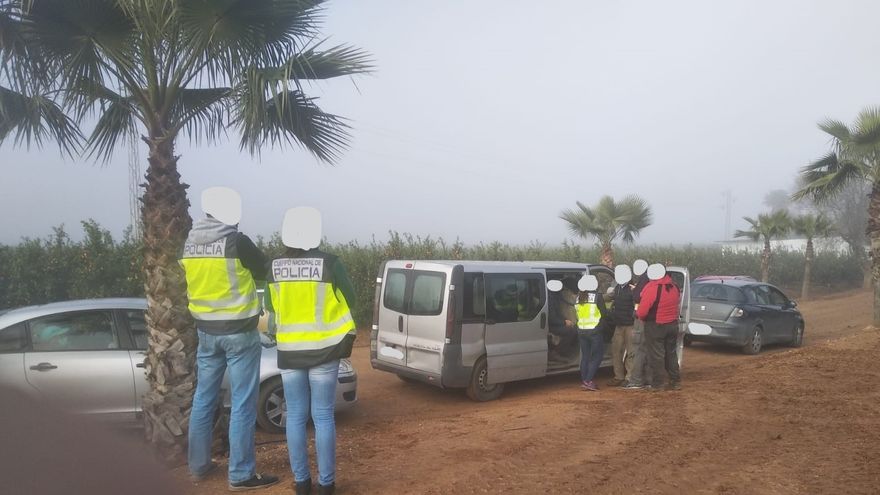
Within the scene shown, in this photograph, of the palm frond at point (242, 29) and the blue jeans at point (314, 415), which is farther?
the palm frond at point (242, 29)

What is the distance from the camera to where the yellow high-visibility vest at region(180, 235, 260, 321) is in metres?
4.53

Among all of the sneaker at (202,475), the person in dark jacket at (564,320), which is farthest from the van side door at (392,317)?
the sneaker at (202,475)

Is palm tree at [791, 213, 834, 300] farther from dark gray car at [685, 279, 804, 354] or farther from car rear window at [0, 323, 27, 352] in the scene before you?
car rear window at [0, 323, 27, 352]

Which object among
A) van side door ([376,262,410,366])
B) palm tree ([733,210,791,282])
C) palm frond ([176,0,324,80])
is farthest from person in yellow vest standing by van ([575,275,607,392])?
palm tree ([733,210,791,282])

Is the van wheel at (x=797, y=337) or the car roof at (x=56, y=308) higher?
the car roof at (x=56, y=308)

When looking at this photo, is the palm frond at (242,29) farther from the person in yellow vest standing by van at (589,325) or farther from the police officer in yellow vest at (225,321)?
the person in yellow vest standing by van at (589,325)

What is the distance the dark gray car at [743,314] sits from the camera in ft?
44.5

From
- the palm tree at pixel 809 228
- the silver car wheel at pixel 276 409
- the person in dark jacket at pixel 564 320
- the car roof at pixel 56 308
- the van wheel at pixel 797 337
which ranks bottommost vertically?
the van wheel at pixel 797 337

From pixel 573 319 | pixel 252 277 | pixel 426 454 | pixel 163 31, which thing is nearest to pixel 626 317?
pixel 573 319

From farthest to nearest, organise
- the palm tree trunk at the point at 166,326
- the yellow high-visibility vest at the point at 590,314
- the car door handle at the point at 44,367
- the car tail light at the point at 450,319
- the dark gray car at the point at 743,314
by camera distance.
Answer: the dark gray car at the point at 743,314, the yellow high-visibility vest at the point at 590,314, the car tail light at the point at 450,319, the car door handle at the point at 44,367, the palm tree trunk at the point at 166,326

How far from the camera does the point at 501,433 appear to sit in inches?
235

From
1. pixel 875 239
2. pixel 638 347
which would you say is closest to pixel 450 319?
pixel 638 347

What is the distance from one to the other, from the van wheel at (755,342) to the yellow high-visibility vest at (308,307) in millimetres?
12025

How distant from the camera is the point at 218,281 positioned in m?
4.54
